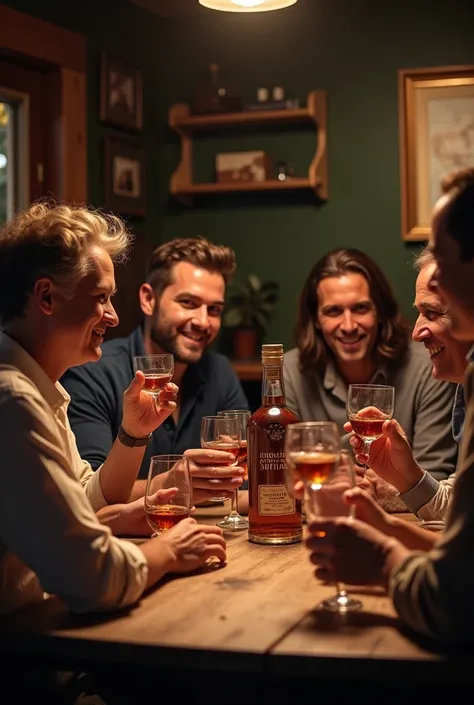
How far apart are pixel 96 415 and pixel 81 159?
1.56 metres

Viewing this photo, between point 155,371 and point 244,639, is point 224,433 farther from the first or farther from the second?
point 244,639

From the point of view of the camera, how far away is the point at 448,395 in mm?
3059

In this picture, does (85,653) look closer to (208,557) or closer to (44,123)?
(208,557)

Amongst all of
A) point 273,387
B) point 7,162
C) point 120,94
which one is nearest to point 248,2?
point 273,387

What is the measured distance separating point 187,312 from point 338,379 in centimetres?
57

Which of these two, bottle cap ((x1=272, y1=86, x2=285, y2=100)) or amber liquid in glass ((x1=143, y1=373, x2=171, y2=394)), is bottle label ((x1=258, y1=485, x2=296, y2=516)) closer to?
amber liquid in glass ((x1=143, y1=373, x2=171, y2=394))

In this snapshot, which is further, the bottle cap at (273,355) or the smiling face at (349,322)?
the smiling face at (349,322)

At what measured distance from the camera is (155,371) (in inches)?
92.2

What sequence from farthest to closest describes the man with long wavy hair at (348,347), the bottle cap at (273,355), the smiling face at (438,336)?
the man with long wavy hair at (348,347), the smiling face at (438,336), the bottle cap at (273,355)

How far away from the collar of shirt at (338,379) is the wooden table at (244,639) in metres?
1.54

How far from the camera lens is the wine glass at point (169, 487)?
1.78 m

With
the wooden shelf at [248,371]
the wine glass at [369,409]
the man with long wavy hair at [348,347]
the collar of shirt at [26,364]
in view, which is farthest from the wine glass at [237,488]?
the wooden shelf at [248,371]

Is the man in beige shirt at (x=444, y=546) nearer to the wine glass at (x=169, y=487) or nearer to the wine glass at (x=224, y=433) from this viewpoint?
the wine glass at (x=169, y=487)

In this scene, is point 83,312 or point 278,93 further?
point 278,93
